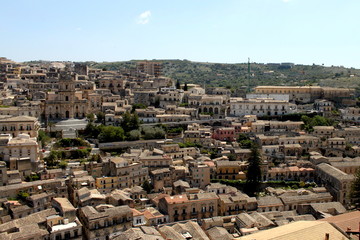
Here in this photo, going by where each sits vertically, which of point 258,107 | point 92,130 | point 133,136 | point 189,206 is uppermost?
point 258,107

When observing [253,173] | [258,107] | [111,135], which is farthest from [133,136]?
[258,107]

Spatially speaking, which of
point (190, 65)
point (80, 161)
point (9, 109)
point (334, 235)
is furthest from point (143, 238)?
point (190, 65)

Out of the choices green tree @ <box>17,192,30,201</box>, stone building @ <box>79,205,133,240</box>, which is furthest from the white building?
green tree @ <box>17,192,30,201</box>

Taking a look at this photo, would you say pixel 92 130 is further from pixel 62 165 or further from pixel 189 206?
pixel 189 206

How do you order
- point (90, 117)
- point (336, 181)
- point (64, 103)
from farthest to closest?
point (64, 103), point (90, 117), point (336, 181)

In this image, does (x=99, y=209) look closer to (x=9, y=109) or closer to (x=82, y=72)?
(x=9, y=109)

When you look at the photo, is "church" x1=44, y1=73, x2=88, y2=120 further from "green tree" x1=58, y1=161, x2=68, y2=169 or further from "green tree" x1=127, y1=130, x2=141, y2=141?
"green tree" x1=58, y1=161, x2=68, y2=169

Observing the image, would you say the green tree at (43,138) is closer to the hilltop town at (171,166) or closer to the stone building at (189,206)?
the hilltop town at (171,166)

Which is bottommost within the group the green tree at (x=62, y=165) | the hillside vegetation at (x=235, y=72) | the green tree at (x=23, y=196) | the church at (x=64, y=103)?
the green tree at (x=23, y=196)

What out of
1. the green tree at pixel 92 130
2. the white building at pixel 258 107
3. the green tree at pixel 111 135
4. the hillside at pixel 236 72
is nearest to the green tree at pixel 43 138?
the green tree at pixel 92 130
